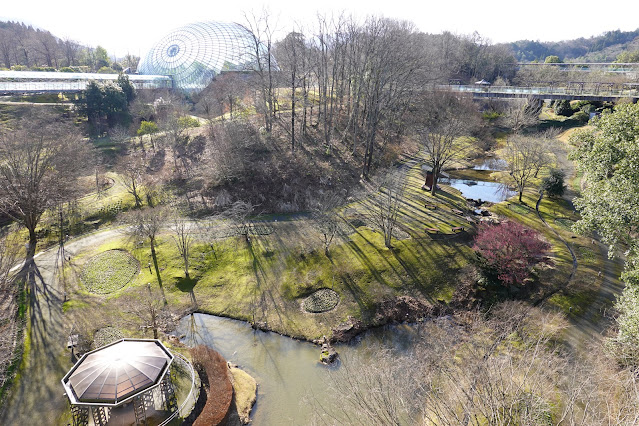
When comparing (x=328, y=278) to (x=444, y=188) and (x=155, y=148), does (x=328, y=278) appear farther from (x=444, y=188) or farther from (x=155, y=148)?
(x=155, y=148)

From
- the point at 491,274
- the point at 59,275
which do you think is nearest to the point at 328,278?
the point at 491,274

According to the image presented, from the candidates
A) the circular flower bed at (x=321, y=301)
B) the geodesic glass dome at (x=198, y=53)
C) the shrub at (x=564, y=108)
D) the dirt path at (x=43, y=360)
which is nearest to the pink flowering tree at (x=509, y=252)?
the circular flower bed at (x=321, y=301)

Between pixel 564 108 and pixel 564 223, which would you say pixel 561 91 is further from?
pixel 564 223

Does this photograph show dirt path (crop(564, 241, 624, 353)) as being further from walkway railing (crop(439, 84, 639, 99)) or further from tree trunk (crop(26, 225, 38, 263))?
walkway railing (crop(439, 84, 639, 99))

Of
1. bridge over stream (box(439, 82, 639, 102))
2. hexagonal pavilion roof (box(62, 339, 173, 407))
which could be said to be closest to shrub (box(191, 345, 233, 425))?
hexagonal pavilion roof (box(62, 339, 173, 407))

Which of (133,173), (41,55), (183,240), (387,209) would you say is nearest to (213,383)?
(183,240)
